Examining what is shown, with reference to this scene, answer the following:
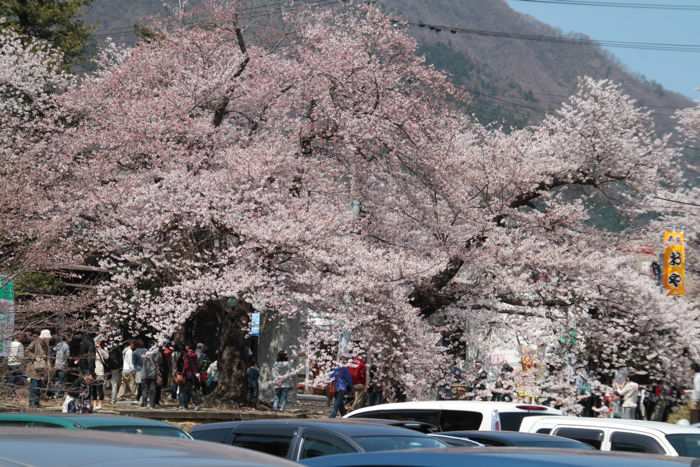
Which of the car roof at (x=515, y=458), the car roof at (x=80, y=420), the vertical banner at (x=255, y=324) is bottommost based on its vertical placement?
the car roof at (x=80, y=420)

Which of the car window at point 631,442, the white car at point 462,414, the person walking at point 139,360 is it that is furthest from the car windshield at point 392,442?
the person walking at point 139,360

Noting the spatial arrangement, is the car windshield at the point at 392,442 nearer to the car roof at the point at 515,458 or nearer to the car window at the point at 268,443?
the car window at the point at 268,443

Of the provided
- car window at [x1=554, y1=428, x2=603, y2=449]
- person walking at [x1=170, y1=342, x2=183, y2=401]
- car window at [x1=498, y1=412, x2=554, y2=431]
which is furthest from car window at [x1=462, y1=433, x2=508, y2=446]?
person walking at [x1=170, y1=342, x2=183, y2=401]

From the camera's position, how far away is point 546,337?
930 inches

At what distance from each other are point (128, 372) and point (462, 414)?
536 inches

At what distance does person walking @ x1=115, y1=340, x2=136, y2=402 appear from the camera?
76.6 feet

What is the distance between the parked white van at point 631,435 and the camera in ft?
33.0

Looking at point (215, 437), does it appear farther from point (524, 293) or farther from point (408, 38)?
point (408, 38)

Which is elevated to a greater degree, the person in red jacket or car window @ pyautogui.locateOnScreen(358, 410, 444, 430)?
the person in red jacket

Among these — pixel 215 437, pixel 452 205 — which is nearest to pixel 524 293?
pixel 452 205

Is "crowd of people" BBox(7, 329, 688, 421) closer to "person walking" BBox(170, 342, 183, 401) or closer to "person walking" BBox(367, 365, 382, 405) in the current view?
"person walking" BBox(367, 365, 382, 405)

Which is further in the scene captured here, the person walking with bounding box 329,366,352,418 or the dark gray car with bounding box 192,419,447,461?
the person walking with bounding box 329,366,352,418

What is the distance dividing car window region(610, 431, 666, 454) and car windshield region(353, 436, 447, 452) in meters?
2.84

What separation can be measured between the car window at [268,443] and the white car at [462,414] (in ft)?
12.9
